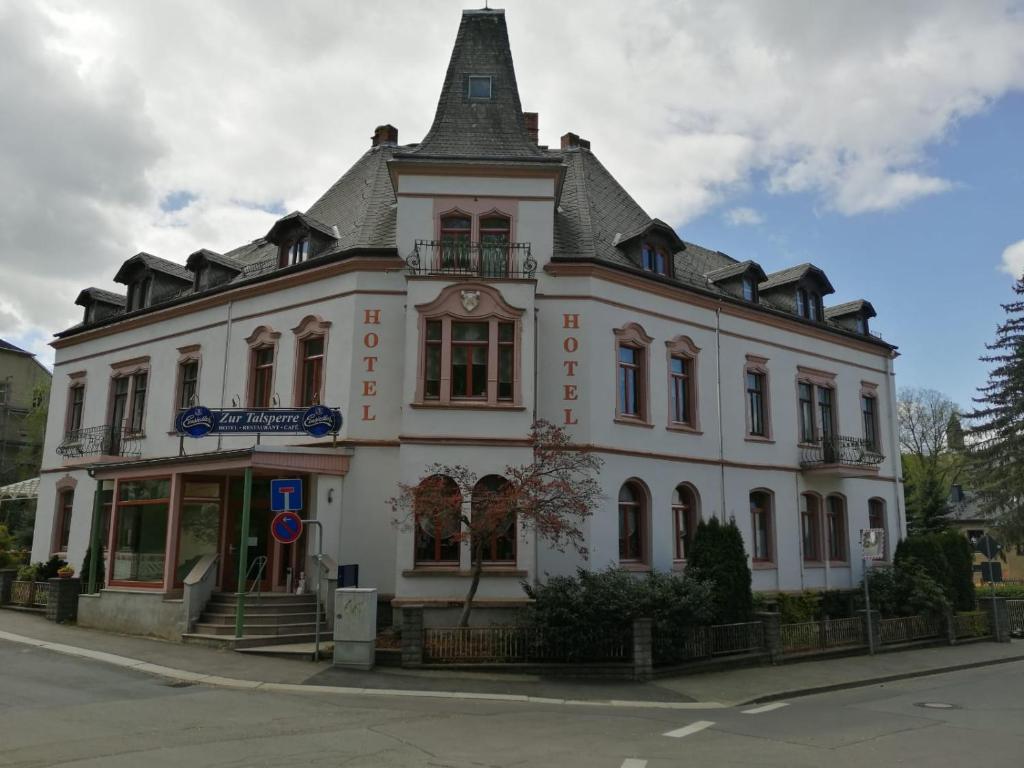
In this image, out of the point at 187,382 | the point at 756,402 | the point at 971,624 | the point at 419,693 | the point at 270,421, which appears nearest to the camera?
the point at 419,693

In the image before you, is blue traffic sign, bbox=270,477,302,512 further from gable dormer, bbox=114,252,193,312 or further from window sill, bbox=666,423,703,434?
gable dormer, bbox=114,252,193,312

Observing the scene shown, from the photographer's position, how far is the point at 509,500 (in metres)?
15.8

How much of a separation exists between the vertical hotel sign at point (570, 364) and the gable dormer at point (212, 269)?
425 inches

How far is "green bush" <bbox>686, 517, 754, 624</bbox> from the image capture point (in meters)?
18.7

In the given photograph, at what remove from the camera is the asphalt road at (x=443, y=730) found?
9.03 m

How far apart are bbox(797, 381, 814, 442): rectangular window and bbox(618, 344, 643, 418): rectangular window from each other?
721 centimetres

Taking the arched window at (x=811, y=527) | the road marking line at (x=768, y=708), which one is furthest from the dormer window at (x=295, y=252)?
the arched window at (x=811, y=527)

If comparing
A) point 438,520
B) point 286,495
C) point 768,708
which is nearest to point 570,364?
point 438,520

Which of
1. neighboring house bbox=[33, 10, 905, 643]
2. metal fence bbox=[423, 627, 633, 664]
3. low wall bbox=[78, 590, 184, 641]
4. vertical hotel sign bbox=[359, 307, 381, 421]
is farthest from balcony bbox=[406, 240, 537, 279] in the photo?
low wall bbox=[78, 590, 184, 641]

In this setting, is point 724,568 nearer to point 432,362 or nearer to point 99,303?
point 432,362

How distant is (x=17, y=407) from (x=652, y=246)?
151 ft

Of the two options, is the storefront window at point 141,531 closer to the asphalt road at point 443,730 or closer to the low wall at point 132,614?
the low wall at point 132,614

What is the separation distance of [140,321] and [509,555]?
1549 centimetres

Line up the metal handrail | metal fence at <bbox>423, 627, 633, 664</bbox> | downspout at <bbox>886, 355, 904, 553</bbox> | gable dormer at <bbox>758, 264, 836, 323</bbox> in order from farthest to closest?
1. downspout at <bbox>886, 355, 904, 553</bbox>
2. gable dormer at <bbox>758, 264, 836, 323</bbox>
3. the metal handrail
4. metal fence at <bbox>423, 627, 633, 664</bbox>
